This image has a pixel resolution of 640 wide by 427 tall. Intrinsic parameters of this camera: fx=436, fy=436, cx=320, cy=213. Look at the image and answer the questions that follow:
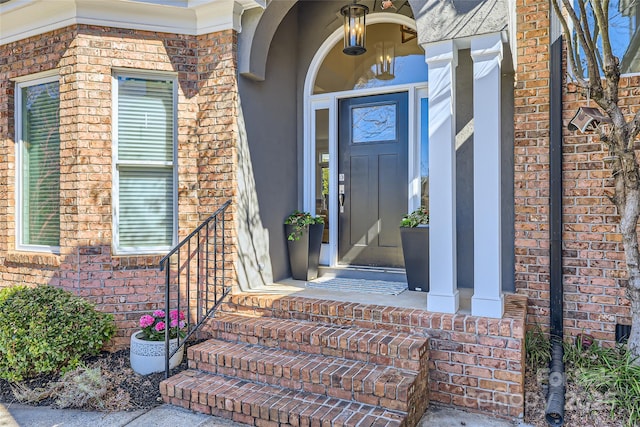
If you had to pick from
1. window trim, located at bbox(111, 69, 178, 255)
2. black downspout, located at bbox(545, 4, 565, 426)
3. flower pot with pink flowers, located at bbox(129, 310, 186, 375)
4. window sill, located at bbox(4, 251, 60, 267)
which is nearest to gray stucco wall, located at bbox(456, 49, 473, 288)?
black downspout, located at bbox(545, 4, 565, 426)

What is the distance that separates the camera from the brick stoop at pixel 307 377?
2592mm

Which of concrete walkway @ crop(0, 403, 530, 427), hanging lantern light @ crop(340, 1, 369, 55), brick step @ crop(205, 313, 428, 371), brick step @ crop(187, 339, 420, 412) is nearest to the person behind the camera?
brick step @ crop(187, 339, 420, 412)

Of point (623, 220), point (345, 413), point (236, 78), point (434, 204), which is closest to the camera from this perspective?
point (345, 413)

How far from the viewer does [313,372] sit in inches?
111

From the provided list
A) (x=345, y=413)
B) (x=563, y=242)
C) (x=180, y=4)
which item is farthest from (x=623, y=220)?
(x=180, y=4)

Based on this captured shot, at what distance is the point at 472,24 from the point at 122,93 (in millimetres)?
3071

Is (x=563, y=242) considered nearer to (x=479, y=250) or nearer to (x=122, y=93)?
(x=479, y=250)

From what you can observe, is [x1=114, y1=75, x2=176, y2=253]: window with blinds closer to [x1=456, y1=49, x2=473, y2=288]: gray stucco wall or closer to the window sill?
the window sill

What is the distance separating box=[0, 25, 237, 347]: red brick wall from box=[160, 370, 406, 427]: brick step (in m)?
1.25

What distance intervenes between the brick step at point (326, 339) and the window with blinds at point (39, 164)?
2080 millimetres

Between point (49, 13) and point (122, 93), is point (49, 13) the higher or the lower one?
the higher one

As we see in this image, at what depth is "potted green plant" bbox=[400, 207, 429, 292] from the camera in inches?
149

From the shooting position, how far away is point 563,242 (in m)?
3.47

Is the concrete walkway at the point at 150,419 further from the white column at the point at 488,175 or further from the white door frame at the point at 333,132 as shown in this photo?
the white door frame at the point at 333,132
